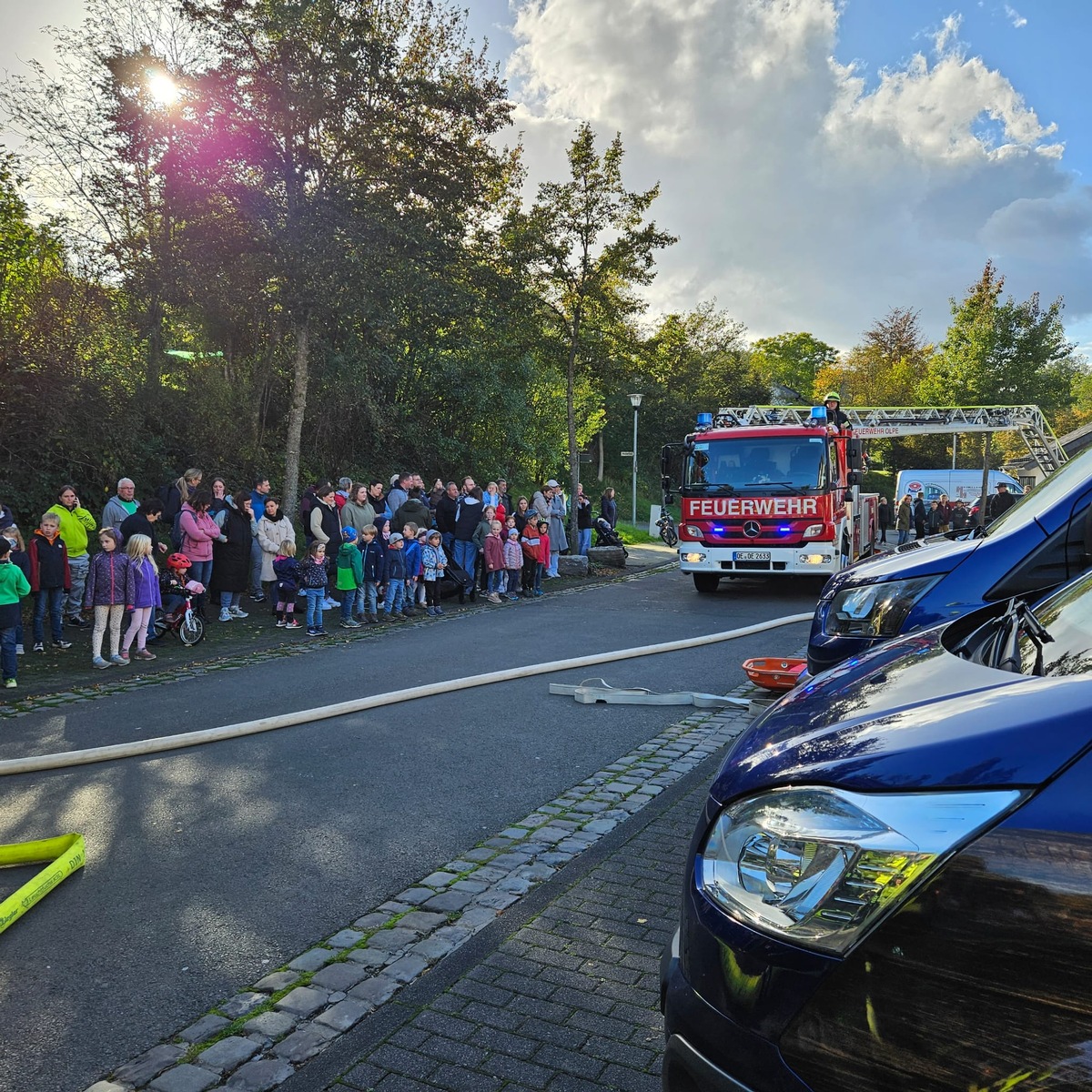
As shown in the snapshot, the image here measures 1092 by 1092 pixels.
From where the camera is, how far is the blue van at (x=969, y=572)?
4836mm

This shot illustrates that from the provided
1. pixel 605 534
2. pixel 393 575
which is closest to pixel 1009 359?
pixel 605 534

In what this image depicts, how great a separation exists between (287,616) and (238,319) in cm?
987

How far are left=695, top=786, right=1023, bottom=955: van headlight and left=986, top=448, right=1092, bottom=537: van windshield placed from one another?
4.02 meters

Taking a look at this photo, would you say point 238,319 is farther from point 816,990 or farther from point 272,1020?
point 816,990

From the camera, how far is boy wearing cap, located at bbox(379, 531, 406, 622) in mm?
13594

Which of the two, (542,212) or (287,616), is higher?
(542,212)

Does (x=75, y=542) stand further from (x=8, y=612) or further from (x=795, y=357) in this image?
(x=795, y=357)

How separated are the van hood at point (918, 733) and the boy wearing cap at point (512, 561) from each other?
45.3ft

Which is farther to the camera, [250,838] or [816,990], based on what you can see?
[250,838]

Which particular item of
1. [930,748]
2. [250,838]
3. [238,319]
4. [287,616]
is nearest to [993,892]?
[930,748]

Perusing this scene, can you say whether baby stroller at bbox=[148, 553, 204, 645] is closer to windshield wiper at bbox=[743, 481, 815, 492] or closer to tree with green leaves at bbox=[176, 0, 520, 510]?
tree with green leaves at bbox=[176, 0, 520, 510]

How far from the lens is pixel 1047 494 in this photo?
5.27 meters

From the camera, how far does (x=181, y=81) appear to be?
49.0 feet

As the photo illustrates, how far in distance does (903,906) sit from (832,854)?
0.15m
